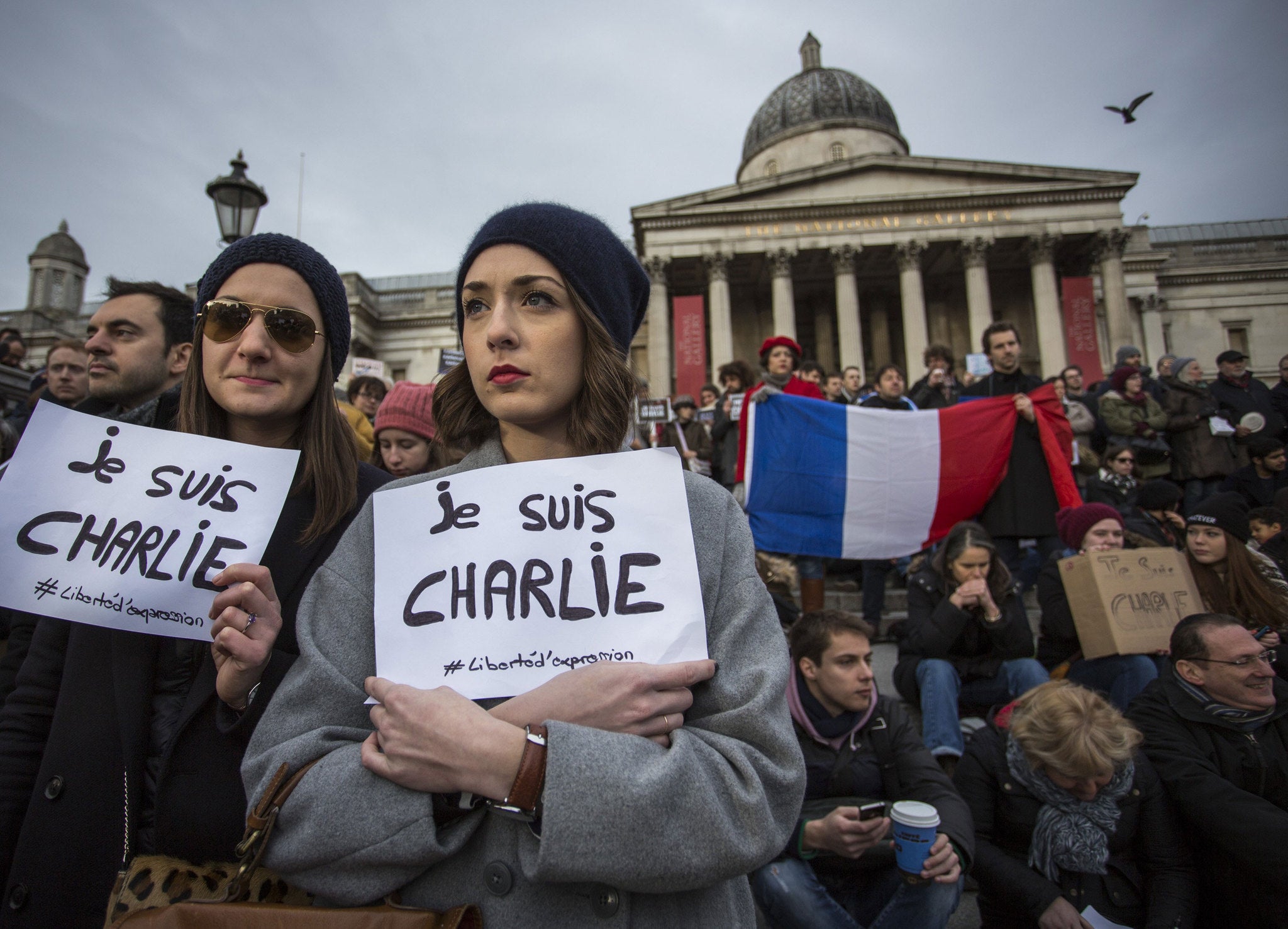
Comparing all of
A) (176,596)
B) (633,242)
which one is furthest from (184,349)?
(633,242)

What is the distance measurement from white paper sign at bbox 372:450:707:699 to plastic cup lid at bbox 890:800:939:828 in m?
1.96

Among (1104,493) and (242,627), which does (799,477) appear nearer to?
(1104,493)

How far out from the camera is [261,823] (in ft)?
3.83

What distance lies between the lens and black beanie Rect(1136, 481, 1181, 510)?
287 inches

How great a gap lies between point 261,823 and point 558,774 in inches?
20.2

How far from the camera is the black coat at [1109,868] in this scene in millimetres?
3133

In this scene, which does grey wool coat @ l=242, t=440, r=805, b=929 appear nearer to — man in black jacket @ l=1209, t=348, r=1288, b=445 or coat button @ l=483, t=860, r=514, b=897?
coat button @ l=483, t=860, r=514, b=897

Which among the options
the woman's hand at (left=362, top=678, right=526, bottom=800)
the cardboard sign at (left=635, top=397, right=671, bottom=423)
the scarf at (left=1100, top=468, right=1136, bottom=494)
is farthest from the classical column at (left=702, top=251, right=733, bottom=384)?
the woman's hand at (left=362, top=678, right=526, bottom=800)

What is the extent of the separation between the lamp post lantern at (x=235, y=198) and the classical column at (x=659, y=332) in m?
21.9

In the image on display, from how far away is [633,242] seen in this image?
33.2 m

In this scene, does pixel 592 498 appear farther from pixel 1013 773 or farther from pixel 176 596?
pixel 1013 773

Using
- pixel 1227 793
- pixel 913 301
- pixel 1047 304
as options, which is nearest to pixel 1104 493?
pixel 1227 793

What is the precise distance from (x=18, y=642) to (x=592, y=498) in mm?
1829

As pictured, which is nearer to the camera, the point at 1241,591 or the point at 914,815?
the point at 914,815
